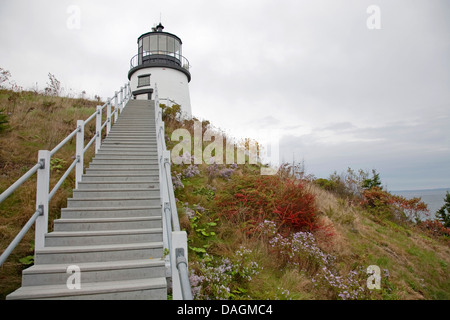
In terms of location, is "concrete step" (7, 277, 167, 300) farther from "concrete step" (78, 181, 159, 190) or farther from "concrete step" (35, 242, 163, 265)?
"concrete step" (78, 181, 159, 190)

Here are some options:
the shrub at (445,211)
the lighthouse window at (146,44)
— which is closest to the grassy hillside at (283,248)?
the lighthouse window at (146,44)

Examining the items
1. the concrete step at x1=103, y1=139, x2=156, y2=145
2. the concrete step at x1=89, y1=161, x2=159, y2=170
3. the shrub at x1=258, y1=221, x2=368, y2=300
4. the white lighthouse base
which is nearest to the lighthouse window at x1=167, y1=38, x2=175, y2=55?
the white lighthouse base

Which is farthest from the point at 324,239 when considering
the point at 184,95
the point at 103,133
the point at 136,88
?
the point at 136,88

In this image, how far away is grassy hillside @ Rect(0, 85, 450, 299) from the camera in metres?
3.60

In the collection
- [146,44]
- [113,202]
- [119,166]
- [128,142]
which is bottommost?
[113,202]

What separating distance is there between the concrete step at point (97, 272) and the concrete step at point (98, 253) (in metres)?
0.09

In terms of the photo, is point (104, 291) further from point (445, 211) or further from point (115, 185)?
point (445, 211)

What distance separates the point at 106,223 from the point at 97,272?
1.07 meters

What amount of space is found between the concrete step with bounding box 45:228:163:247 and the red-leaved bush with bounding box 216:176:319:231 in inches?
78.7

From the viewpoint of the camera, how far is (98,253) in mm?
3465

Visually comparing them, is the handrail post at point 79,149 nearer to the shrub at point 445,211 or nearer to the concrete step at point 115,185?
the concrete step at point 115,185

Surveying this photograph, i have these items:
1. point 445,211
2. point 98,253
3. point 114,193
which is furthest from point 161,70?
point 445,211
